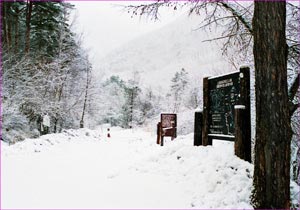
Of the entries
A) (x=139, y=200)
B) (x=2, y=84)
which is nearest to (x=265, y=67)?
(x=139, y=200)

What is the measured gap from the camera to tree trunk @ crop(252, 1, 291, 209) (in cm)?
404

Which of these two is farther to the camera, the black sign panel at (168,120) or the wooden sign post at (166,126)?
the black sign panel at (168,120)

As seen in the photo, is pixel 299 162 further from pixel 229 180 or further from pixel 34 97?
pixel 34 97

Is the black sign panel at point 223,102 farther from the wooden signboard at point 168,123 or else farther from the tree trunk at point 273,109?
the wooden signboard at point 168,123

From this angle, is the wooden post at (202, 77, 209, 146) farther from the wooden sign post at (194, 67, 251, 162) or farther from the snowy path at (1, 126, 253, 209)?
the snowy path at (1, 126, 253, 209)

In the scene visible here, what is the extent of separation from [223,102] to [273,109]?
2477mm

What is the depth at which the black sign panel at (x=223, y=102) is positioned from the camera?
20.1 ft

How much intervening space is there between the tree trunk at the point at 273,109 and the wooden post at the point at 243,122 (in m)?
1.39

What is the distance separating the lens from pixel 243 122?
564cm

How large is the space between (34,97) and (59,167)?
9.91 meters

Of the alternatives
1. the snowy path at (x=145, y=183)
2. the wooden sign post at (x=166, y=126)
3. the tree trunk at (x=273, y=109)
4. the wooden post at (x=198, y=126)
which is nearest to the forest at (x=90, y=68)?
the tree trunk at (x=273, y=109)

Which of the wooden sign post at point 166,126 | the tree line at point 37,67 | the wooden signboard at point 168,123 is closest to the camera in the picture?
the wooden sign post at point 166,126

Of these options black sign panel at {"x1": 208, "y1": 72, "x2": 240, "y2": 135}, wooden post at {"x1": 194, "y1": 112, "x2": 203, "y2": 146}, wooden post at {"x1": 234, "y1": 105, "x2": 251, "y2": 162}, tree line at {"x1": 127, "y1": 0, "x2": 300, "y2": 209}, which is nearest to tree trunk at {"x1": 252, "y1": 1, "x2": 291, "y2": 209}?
tree line at {"x1": 127, "y1": 0, "x2": 300, "y2": 209}

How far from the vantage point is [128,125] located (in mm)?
51312
